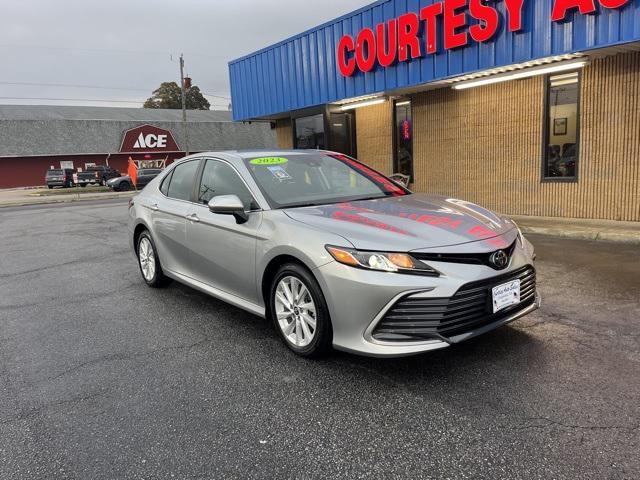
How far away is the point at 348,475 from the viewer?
2.42 metres

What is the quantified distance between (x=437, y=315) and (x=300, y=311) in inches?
40.5

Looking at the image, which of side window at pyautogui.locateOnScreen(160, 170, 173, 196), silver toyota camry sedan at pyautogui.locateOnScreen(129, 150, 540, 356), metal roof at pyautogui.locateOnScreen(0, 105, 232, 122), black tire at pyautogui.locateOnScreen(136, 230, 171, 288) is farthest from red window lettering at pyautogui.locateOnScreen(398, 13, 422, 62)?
metal roof at pyautogui.locateOnScreen(0, 105, 232, 122)

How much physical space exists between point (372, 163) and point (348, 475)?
11.5m

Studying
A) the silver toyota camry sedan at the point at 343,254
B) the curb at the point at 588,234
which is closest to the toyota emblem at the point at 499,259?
the silver toyota camry sedan at the point at 343,254

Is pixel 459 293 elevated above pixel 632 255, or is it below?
above

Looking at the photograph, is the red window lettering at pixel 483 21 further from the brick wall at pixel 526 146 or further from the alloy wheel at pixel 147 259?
the alloy wheel at pixel 147 259

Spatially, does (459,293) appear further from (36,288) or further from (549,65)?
(549,65)

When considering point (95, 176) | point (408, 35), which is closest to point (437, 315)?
point (408, 35)

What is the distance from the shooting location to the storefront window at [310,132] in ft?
45.3

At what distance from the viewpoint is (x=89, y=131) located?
4247cm

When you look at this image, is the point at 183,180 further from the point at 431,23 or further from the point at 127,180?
the point at 127,180

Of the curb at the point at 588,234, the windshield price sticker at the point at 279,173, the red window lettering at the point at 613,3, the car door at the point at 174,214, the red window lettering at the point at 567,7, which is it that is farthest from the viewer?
the red window lettering at the point at 567,7

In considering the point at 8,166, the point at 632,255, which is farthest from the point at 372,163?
the point at 8,166

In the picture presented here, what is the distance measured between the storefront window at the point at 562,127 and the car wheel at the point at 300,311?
763 cm
